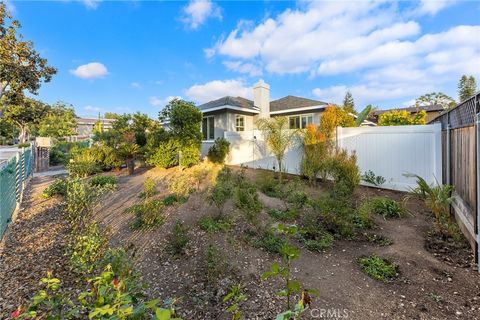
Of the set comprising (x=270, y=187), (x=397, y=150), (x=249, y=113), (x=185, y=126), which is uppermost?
(x=249, y=113)

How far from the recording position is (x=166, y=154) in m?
10.2

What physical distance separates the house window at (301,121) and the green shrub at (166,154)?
8257 mm

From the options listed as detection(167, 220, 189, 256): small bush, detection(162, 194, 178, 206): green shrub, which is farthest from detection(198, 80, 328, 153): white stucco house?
detection(167, 220, 189, 256): small bush

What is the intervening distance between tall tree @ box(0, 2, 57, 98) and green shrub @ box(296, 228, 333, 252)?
15.3 m

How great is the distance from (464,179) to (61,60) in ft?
63.1

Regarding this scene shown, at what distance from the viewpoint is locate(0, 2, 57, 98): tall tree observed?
11.1 meters

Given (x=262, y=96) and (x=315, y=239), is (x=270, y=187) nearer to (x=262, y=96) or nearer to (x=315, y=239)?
(x=315, y=239)

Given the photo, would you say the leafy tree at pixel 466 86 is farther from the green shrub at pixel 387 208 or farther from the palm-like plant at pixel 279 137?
the green shrub at pixel 387 208

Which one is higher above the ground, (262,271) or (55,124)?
(55,124)

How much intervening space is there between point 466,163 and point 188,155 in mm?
8840

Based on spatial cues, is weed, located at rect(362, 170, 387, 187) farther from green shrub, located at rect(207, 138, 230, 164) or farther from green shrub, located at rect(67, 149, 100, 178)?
green shrub, located at rect(67, 149, 100, 178)

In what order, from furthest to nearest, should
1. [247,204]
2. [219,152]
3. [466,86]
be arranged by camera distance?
[466,86], [219,152], [247,204]

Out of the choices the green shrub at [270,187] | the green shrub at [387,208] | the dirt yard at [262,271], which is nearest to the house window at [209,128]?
the green shrub at [270,187]

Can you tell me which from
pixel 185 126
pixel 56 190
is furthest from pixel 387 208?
pixel 56 190
